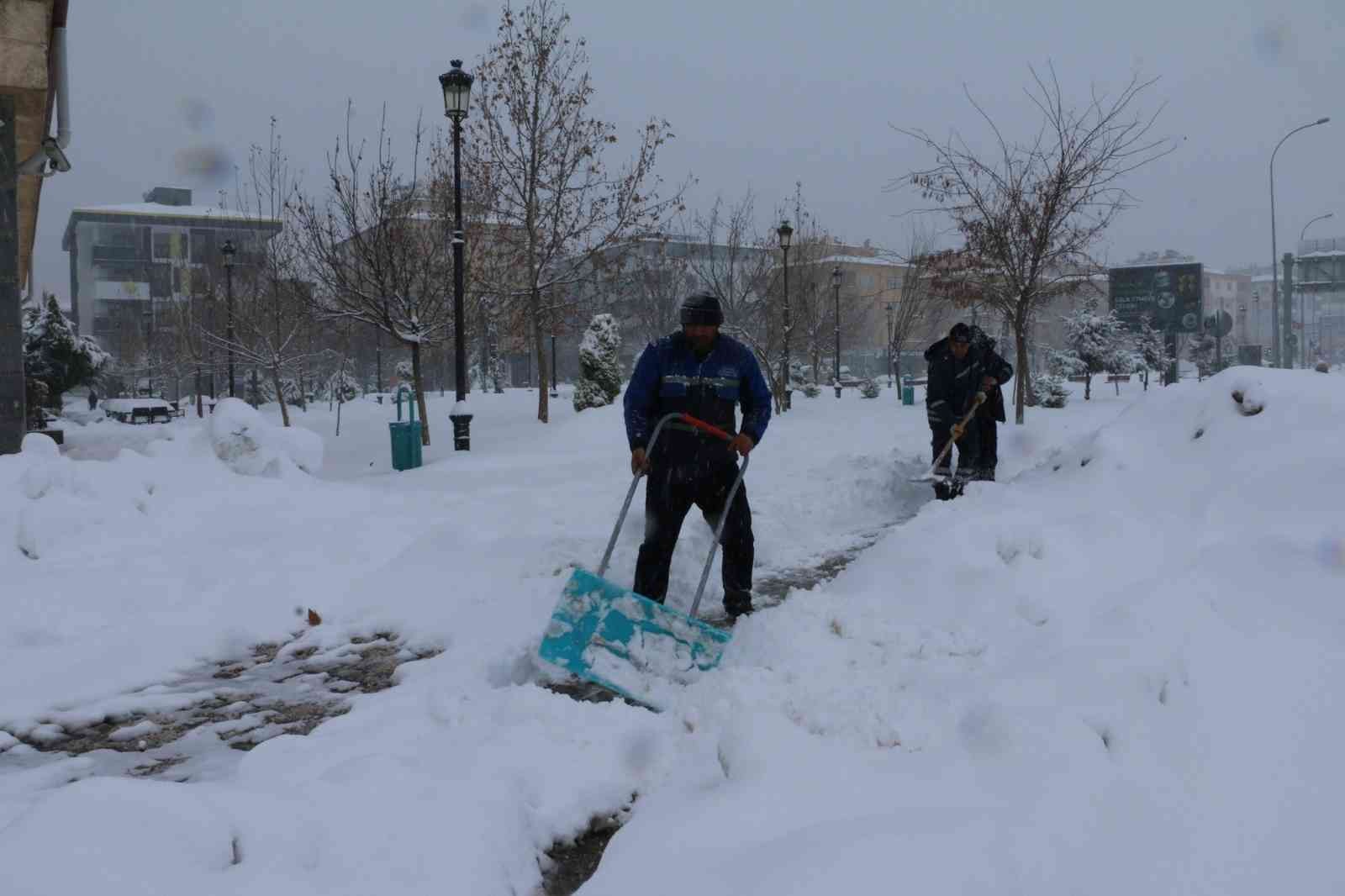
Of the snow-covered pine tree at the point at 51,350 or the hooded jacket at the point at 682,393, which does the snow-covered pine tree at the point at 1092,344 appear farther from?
the snow-covered pine tree at the point at 51,350

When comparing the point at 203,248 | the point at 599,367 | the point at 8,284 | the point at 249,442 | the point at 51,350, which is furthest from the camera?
the point at 203,248

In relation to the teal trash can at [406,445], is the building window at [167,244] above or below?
above

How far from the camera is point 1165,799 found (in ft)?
8.91

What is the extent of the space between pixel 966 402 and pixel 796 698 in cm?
582

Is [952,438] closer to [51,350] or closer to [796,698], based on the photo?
[796,698]

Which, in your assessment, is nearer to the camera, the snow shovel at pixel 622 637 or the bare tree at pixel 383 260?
the snow shovel at pixel 622 637

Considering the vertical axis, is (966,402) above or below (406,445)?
above

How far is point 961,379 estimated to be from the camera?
8539 millimetres

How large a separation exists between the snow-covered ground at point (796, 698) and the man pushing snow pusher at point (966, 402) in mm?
1539

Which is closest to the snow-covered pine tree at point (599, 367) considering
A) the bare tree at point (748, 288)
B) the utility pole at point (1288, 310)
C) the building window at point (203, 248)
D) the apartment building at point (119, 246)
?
the bare tree at point (748, 288)

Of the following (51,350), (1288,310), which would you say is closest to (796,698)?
(51,350)

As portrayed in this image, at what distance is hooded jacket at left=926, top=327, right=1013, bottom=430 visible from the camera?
8430mm

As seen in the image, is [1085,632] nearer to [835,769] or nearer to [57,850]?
[835,769]

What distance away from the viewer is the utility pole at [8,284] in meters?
9.96
